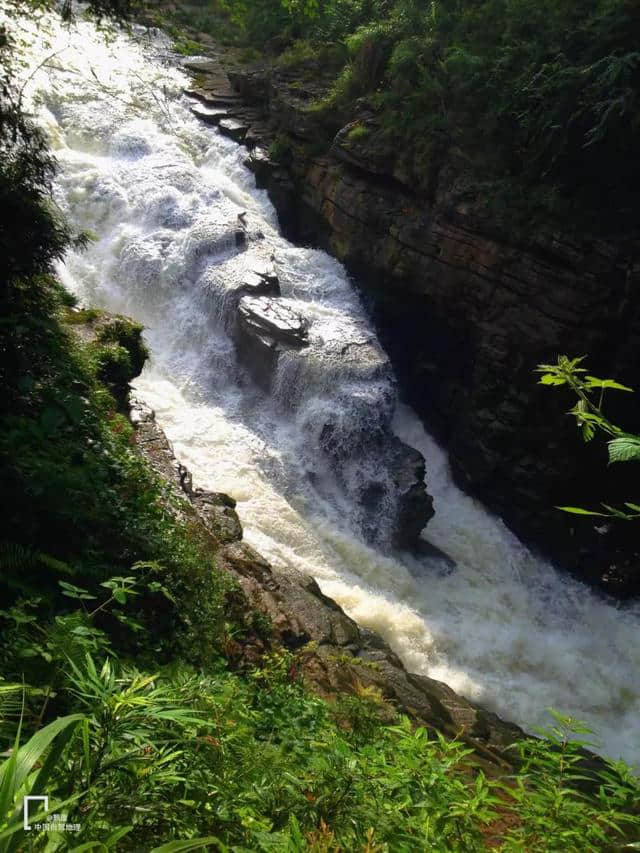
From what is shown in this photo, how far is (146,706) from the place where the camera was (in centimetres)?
188

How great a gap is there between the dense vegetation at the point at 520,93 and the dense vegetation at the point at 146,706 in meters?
8.54

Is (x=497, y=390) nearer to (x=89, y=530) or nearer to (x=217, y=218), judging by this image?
(x=217, y=218)

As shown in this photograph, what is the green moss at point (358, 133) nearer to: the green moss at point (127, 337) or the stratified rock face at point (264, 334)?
the stratified rock face at point (264, 334)

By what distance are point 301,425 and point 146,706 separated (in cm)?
894

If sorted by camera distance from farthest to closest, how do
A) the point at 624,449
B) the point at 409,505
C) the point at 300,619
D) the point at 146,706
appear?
the point at 409,505 < the point at 300,619 < the point at 146,706 < the point at 624,449

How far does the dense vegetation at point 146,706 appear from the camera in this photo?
165 cm

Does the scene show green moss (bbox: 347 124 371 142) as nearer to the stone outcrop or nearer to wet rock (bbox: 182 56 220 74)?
the stone outcrop

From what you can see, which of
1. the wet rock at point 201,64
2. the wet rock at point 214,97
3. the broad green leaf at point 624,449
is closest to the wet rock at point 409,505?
the broad green leaf at point 624,449

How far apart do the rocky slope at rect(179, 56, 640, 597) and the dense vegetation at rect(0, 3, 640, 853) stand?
6.92 metres

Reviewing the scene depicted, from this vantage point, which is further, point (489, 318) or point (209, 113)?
point (209, 113)

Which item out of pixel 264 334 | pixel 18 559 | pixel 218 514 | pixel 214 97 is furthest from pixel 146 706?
pixel 214 97

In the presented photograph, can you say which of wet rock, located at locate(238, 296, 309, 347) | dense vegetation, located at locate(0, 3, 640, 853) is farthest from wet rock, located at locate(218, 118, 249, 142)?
dense vegetation, located at locate(0, 3, 640, 853)

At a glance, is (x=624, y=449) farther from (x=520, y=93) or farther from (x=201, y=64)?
(x=201, y=64)

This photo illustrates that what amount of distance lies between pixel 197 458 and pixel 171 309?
3.94 meters
